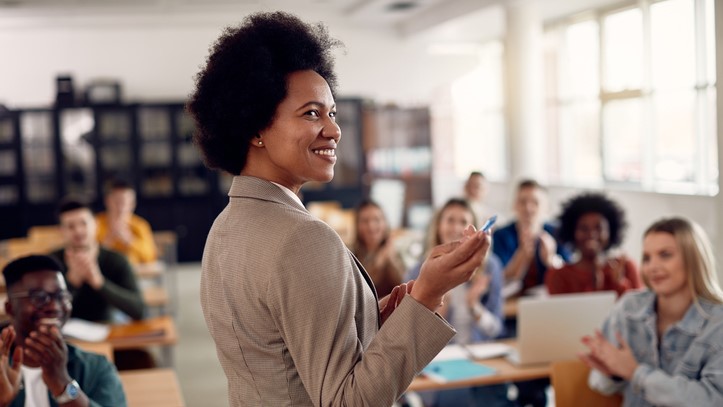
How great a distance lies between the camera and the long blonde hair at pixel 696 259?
2.92 metres

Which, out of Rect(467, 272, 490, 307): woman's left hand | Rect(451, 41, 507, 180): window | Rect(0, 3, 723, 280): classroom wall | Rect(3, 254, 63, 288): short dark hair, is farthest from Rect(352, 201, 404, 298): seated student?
Rect(451, 41, 507, 180): window

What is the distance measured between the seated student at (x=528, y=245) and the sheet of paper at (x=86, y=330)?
2.52m

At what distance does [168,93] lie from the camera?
12102 millimetres

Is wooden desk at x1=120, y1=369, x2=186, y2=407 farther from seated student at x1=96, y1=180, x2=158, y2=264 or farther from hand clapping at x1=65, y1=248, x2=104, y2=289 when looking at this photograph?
seated student at x1=96, y1=180, x2=158, y2=264

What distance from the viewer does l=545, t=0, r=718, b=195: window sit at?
8.12 metres

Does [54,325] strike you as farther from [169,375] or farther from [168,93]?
[168,93]

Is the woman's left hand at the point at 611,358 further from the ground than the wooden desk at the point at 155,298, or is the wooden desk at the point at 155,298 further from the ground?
the woman's left hand at the point at 611,358

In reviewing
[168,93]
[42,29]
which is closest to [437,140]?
[168,93]

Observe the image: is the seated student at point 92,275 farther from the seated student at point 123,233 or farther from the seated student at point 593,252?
the seated student at point 593,252

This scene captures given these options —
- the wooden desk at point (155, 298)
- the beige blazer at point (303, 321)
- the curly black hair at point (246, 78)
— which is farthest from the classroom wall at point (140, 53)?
the beige blazer at point (303, 321)

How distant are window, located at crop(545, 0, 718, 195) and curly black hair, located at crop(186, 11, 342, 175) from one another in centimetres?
629

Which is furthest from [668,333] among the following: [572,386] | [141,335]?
[141,335]

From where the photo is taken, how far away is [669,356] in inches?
115

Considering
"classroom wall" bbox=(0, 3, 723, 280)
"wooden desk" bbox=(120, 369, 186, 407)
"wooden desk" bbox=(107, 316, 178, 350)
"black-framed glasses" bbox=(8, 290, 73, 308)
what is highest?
"classroom wall" bbox=(0, 3, 723, 280)
